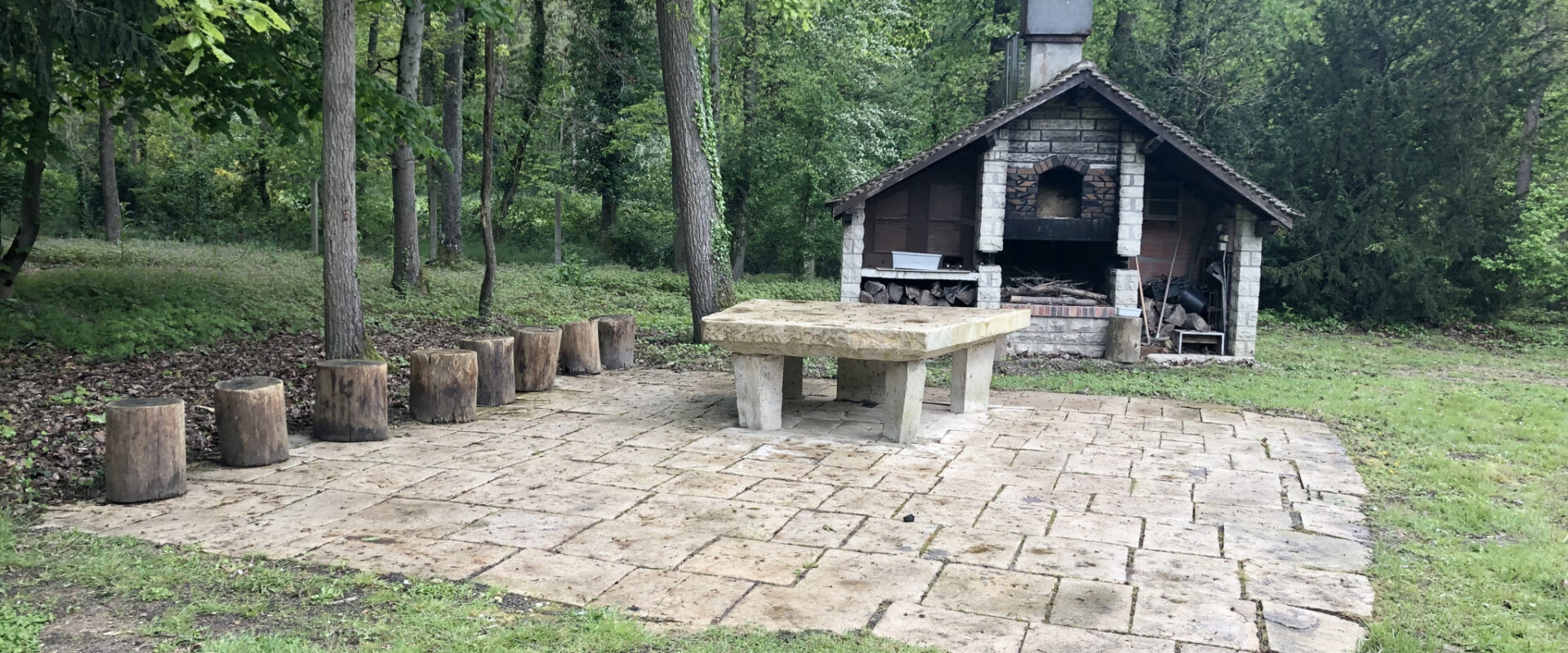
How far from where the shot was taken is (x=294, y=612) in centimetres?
337

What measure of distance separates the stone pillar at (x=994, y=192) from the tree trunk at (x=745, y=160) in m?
9.27

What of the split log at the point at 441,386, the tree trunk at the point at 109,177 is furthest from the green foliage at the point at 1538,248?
the tree trunk at the point at 109,177

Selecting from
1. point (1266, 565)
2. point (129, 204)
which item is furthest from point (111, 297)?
point (129, 204)

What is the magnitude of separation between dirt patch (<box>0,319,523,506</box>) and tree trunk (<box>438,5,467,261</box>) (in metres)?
5.91

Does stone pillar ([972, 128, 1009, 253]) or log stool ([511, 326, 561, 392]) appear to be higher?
stone pillar ([972, 128, 1009, 253])

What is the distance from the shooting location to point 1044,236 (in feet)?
37.6

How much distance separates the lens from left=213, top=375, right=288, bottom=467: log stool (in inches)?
209

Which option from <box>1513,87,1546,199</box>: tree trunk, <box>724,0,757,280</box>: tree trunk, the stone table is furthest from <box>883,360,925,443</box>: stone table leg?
<box>724,0,757,280</box>: tree trunk

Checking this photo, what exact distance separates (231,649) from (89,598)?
0.86 metres

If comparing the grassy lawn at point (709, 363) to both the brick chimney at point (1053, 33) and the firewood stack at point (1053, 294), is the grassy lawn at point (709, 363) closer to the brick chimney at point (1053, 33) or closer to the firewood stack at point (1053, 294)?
the firewood stack at point (1053, 294)

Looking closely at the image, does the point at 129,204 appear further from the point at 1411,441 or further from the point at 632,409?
the point at 1411,441

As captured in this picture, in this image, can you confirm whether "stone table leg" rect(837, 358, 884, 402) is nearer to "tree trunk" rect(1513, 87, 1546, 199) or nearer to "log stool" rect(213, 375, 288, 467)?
"log stool" rect(213, 375, 288, 467)

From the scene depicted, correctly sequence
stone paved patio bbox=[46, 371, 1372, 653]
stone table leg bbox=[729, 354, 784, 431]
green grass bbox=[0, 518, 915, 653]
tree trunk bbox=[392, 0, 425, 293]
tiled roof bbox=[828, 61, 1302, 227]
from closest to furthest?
green grass bbox=[0, 518, 915, 653] → stone paved patio bbox=[46, 371, 1372, 653] → stone table leg bbox=[729, 354, 784, 431] → tiled roof bbox=[828, 61, 1302, 227] → tree trunk bbox=[392, 0, 425, 293]

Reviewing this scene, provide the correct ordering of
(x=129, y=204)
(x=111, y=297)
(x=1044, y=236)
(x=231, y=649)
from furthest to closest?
(x=129, y=204), (x=1044, y=236), (x=111, y=297), (x=231, y=649)
